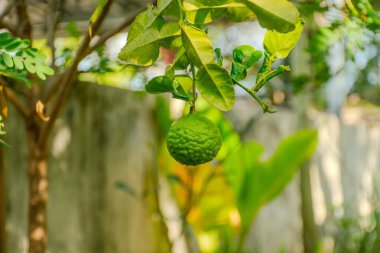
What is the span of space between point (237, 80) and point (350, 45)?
0.87 m

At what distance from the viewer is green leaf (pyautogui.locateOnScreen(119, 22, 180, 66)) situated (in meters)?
0.86

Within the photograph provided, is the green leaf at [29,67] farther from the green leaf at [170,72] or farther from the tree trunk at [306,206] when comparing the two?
the tree trunk at [306,206]

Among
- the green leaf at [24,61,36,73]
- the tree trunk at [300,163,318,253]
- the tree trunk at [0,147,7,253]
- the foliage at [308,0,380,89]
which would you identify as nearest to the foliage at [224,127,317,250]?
the tree trunk at [300,163,318,253]

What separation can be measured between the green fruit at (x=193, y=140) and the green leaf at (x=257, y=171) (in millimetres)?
2694

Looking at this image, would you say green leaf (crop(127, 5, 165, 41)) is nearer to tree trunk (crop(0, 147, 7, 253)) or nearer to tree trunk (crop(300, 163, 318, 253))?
tree trunk (crop(0, 147, 7, 253))

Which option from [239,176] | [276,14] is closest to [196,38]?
[276,14]

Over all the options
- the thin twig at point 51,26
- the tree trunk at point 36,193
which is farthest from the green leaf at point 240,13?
the tree trunk at point 36,193

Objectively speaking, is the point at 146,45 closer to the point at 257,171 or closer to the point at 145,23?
the point at 145,23

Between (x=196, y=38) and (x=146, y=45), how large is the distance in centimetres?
7

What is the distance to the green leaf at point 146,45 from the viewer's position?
2.82 feet

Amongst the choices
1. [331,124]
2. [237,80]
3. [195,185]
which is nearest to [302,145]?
[195,185]

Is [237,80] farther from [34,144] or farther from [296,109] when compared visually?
[296,109]

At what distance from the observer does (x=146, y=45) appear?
0.86 m

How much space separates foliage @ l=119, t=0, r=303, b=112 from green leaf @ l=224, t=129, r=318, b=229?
2.68 meters
